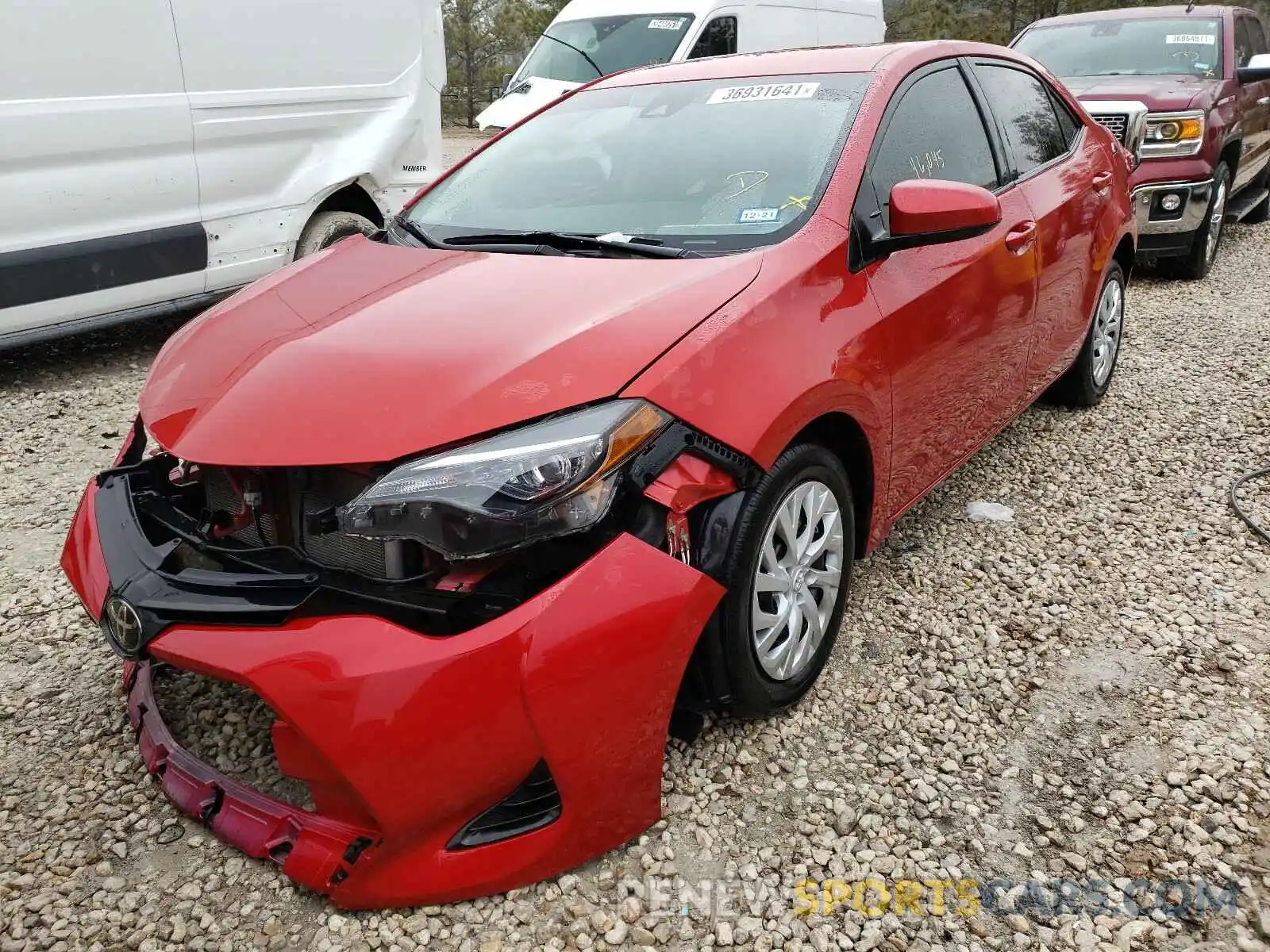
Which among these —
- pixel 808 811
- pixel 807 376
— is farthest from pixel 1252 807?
pixel 807 376

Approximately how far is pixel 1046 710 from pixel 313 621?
1.90m

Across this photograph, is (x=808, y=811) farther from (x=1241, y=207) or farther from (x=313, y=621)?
→ (x=1241, y=207)

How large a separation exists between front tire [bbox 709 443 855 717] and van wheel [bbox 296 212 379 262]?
4231 mm

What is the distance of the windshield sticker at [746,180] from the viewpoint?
8.68 ft

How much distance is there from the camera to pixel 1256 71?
7.20m

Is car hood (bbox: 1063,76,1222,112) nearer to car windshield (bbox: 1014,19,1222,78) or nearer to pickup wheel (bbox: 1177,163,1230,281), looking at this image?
car windshield (bbox: 1014,19,1222,78)

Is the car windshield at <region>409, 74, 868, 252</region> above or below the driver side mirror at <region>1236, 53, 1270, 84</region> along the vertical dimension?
below

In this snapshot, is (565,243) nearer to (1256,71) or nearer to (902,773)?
(902,773)

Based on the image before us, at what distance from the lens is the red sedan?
5.85 feet

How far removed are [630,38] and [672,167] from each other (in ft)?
22.5

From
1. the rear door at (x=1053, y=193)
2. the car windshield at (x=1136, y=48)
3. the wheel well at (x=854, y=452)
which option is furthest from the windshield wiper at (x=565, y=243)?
the car windshield at (x=1136, y=48)

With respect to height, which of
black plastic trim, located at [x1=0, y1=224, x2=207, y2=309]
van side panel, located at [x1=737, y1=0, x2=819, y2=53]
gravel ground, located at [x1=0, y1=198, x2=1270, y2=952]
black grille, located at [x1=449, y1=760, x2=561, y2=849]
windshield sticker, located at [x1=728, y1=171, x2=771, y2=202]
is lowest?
gravel ground, located at [x1=0, y1=198, x2=1270, y2=952]

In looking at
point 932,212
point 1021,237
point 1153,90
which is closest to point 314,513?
point 932,212

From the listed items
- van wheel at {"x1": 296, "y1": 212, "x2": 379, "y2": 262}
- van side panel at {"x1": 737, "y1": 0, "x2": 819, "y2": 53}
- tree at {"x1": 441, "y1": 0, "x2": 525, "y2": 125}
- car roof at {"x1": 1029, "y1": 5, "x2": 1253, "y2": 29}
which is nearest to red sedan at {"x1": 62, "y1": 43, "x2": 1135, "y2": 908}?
van wheel at {"x1": 296, "y1": 212, "x2": 379, "y2": 262}
